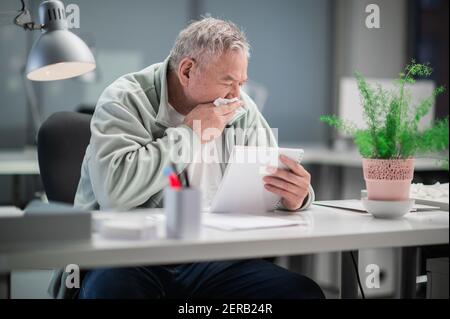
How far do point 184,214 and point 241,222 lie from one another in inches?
9.4

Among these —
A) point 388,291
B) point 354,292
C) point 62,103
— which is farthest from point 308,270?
point 354,292

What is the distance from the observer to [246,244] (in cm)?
111

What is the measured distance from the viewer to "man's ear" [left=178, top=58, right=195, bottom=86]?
1.83 metres

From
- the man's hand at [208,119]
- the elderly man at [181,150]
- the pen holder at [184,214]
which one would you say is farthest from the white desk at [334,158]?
the pen holder at [184,214]

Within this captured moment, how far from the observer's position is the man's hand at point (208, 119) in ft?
5.50

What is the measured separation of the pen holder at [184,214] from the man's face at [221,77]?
71 cm

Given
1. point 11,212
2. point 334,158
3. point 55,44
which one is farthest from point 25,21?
point 334,158

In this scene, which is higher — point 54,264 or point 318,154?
point 54,264

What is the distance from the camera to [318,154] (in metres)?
3.96

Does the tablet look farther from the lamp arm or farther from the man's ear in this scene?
the lamp arm

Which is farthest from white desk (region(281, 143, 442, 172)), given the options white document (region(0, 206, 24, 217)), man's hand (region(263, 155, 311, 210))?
white document (region(0, 206, 24, 217))

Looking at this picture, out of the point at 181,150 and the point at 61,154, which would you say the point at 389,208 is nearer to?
the point at 181,150
